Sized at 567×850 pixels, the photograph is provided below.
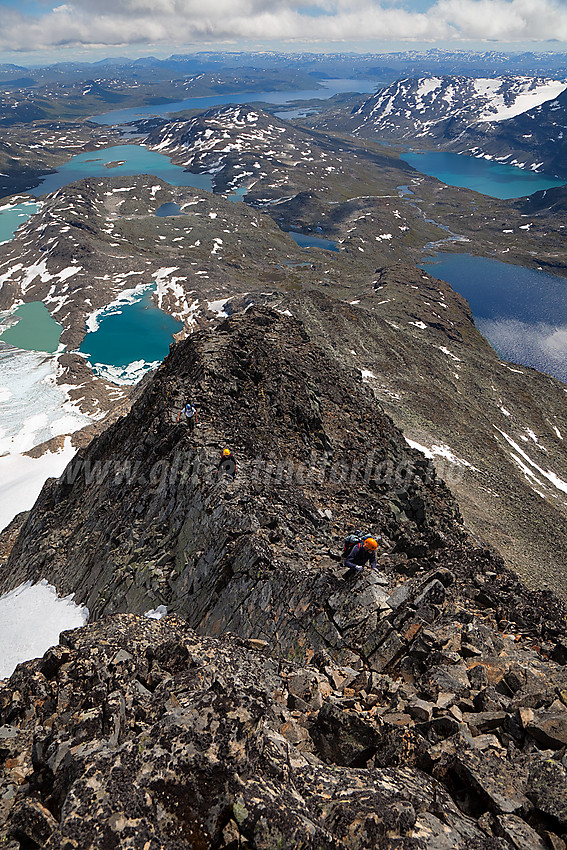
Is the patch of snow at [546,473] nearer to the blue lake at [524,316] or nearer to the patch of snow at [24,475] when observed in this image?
the patch of snow at [24,475]

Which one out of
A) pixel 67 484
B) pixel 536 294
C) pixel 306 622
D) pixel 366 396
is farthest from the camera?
pixel 536 294

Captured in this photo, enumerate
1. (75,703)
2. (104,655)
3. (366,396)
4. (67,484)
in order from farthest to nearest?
(366,396), (67,484), (104,655), (75,703)

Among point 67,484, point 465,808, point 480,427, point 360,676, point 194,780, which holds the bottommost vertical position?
point 480,427

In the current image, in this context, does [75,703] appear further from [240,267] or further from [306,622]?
[240,267]

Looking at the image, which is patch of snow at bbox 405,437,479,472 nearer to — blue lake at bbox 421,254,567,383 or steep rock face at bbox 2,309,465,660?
steep rock face at bbox 2,309,465,660

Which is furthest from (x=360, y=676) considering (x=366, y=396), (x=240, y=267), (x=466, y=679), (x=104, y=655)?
(x=240, y=267)

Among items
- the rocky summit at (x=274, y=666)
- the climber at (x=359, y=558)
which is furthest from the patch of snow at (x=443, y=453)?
the climber at (x=359, y=558)
